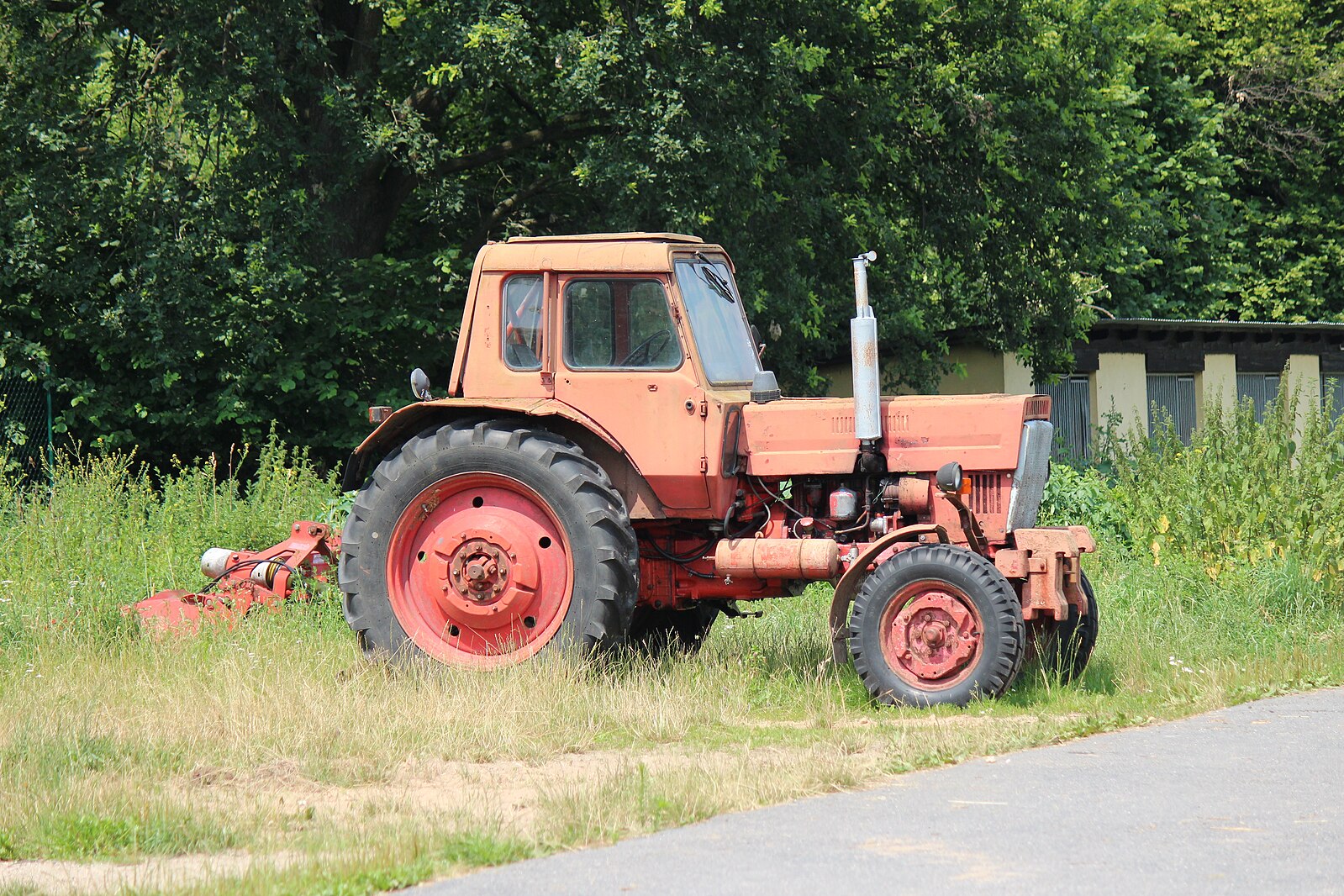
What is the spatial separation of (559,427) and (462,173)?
11632 millimetres

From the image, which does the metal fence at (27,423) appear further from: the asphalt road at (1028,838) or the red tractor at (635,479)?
the asphalt road at (1028,838)

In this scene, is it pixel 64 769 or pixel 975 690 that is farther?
A: pixel 975 690

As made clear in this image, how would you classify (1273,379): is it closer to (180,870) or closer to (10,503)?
(10,503)

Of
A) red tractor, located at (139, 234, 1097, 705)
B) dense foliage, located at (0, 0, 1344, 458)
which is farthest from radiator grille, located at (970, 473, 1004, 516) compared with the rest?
dense foliage, located at (0, 0, 1344, 458)

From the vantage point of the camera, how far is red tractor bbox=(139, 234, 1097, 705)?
847 centimetres

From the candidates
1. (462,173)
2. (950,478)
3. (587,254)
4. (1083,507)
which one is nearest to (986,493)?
(950,478)

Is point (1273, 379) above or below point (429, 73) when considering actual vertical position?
below

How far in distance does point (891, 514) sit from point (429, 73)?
362 inches

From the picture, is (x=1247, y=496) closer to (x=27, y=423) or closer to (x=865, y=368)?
(x=865, y=368)

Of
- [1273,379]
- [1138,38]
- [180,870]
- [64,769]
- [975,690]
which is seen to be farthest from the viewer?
[1273,379]

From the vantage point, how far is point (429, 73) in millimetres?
16172

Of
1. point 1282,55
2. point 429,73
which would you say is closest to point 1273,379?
point 1282,55

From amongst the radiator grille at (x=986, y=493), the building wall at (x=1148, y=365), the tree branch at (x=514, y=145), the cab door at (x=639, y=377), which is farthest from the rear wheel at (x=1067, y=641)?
the building wall at (x=1148, y=365)

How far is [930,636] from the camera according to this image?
8.07m
